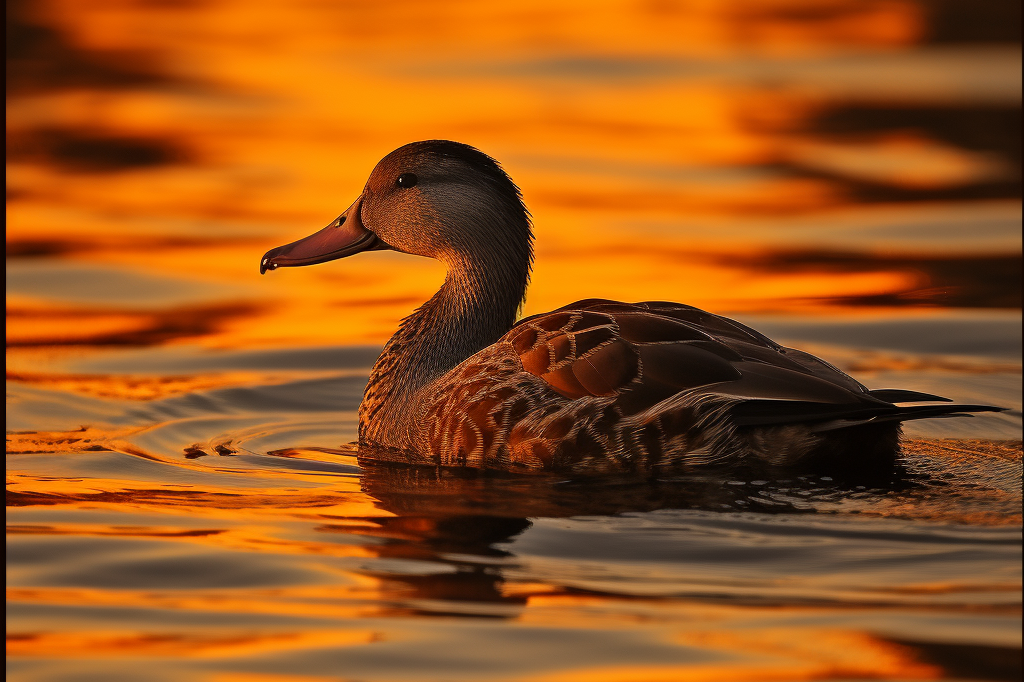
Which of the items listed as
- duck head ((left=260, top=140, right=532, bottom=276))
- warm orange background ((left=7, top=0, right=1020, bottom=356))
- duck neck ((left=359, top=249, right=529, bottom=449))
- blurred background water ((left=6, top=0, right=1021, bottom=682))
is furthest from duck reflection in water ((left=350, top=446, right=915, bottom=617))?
warm orange background ((left=7, top=0, right=1020, bottom=356))

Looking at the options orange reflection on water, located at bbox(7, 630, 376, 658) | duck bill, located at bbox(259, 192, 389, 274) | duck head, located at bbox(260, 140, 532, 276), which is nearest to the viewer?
orange reflection on water, located at bbox(7, 630, 376, 658)

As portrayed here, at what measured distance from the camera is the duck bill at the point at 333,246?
905 cm

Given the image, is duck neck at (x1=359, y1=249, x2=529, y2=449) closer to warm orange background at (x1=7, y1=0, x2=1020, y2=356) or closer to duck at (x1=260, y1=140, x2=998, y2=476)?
duck at (x1=260, y1=140, x2=998, y2=476)

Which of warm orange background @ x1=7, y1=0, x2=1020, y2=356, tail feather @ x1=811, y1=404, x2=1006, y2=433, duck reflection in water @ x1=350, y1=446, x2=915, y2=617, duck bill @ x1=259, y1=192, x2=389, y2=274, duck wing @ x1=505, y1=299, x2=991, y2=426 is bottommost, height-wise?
duck reflection in water @ x1=350, y1=446, x2=915, y2=617

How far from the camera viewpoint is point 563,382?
291 inches

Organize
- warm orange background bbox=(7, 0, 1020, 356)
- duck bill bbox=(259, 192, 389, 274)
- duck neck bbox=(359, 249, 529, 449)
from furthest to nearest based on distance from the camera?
warm orange background bbox=(7, 0, 1020, 356) < duck bill bbox=(259, 192, 389, 274) < duck neck bbox=(359, 249, 529, 449)

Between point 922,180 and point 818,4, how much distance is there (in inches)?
332

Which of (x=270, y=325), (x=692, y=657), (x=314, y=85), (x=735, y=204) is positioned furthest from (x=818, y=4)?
(x=692, y=657)

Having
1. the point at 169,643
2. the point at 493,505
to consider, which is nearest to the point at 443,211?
the point at 493,505

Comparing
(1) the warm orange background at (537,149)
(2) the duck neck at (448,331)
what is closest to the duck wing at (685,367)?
(2) the duck neck at (448,331)

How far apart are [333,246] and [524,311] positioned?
2429 mm

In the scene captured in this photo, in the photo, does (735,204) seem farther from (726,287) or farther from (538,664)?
(538,664)

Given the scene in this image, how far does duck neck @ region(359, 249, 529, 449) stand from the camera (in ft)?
27.5

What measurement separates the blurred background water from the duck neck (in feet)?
1.52
